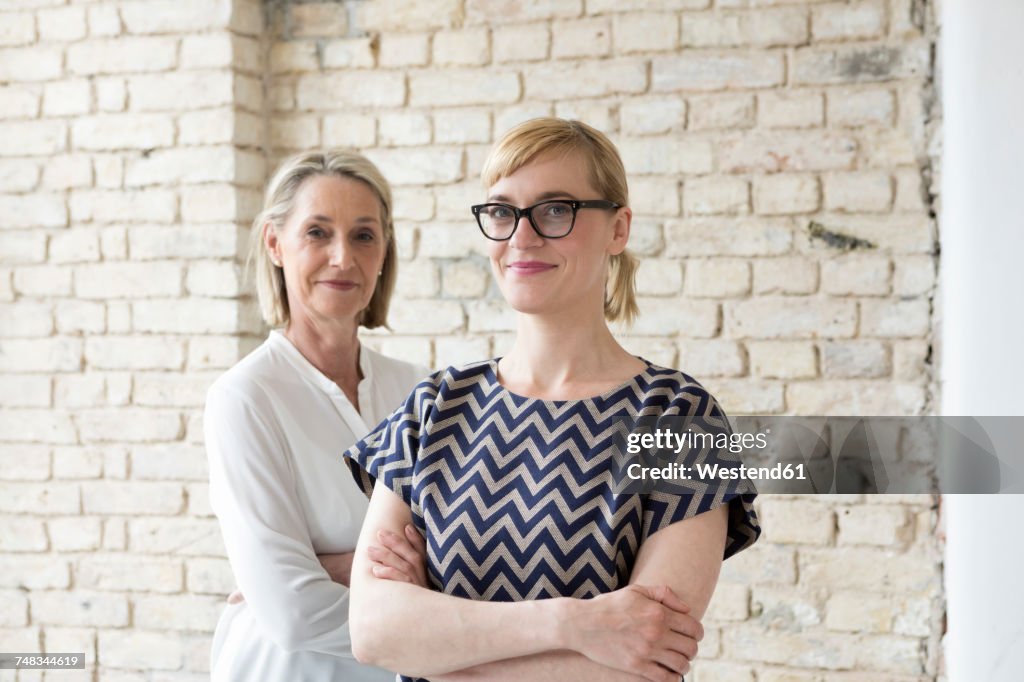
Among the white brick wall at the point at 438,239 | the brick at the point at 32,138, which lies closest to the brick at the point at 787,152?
the white brick wall at the point at 438,239

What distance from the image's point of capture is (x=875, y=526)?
3.09m

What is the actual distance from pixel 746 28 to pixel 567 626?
7.23 ft

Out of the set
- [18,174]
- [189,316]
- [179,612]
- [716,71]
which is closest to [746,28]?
[716,71]

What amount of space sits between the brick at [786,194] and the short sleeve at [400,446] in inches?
66.7

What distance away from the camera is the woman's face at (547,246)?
1.66 meters

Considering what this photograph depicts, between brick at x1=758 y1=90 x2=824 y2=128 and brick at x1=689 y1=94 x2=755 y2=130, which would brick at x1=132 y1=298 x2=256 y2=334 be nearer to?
brick at x1=689 y1=94 x2=755 y2=130

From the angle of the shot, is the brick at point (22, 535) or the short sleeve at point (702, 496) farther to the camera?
the brick at point (22, 535)

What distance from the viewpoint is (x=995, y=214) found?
1.75 metres

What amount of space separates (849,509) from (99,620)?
2.40 meters

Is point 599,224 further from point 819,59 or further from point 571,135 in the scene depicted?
point 819,59

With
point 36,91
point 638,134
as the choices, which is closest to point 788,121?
point 638,134

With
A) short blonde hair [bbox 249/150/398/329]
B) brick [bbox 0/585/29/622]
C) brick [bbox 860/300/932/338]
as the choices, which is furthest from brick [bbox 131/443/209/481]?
brick [bbox 860/300/932/338]

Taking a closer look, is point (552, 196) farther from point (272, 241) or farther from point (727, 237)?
point (727, 237)

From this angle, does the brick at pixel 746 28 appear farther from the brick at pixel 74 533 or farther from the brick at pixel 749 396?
the brick at pixel 74 533
